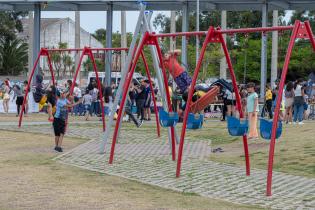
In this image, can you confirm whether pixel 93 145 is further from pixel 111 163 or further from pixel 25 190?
pixel 25 190

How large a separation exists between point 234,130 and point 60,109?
5.64 meters

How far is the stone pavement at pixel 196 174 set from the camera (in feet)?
34.6

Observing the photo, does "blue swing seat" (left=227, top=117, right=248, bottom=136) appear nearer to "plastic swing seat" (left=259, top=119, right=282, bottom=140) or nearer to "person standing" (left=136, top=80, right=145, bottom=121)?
"plastic swing seat" (left=259, top=119, right=282, bottom=140)

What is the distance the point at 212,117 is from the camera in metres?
31.0

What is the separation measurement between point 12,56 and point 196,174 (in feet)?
216

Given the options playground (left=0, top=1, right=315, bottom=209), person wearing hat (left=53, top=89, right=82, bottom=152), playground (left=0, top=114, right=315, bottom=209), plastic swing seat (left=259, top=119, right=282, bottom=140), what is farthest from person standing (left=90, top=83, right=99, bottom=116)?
plastic swing seat (left=259, top=119, right=282, bottom=140)

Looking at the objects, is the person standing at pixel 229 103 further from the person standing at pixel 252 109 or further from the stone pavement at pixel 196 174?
the stone pavement at pixel 196 174

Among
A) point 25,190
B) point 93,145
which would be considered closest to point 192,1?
point 93,145

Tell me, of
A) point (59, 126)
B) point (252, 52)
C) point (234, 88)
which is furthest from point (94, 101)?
point (252, 52)

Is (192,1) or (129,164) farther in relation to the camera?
(192,1)

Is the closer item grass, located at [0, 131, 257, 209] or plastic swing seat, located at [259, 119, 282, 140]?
grass, located at [0, 131, 257, 209]

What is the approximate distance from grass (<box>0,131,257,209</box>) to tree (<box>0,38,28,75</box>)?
2463 inches

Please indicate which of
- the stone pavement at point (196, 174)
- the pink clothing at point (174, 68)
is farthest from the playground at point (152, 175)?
the pink clothing at point (174, 68)

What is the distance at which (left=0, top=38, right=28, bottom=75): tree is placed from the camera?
7566 cm
